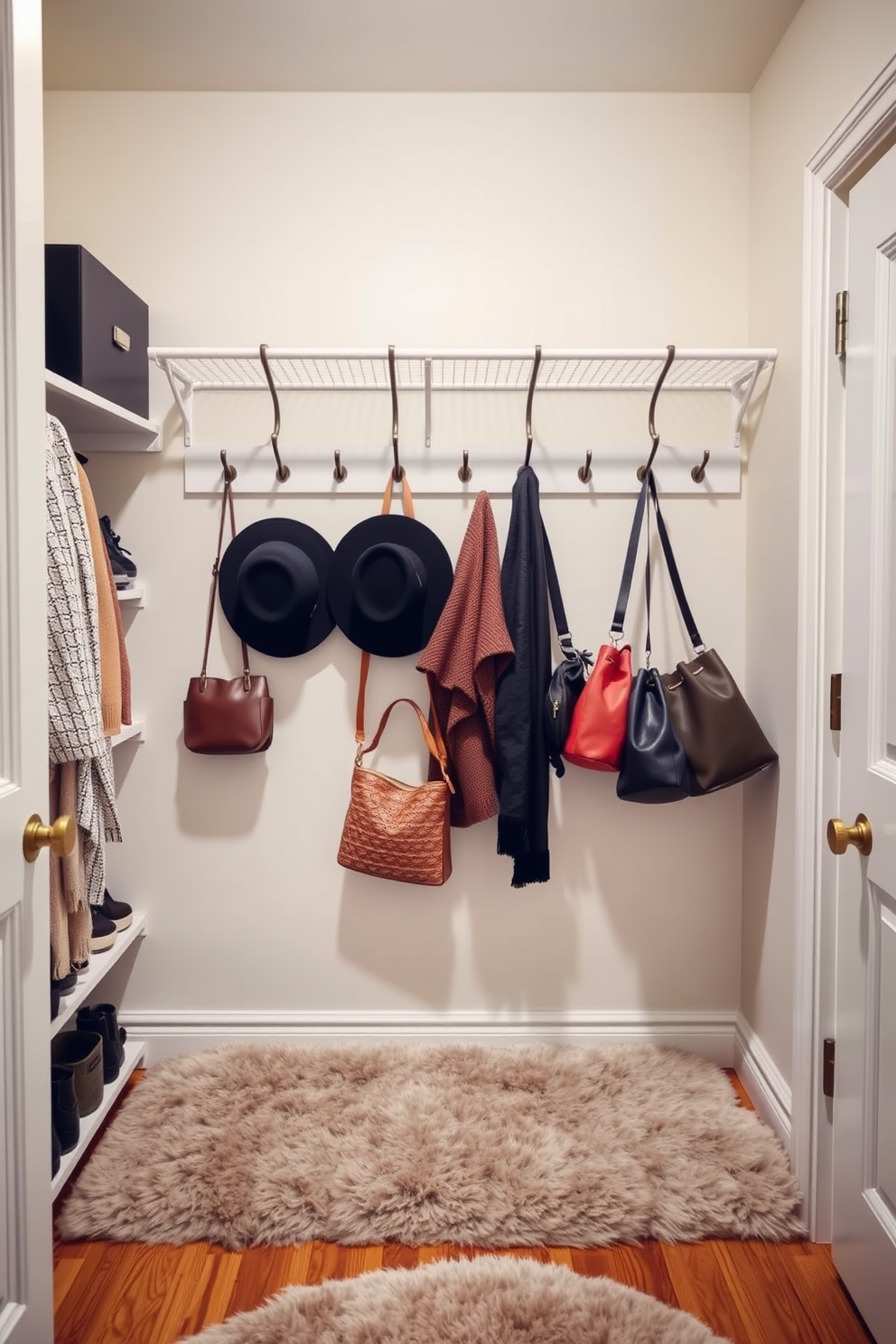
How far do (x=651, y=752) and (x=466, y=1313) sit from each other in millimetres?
1067

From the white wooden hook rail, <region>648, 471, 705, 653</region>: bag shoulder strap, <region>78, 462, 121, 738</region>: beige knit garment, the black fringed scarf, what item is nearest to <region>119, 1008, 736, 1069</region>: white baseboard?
the black fringed scarf

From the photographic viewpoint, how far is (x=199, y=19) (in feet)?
5.56

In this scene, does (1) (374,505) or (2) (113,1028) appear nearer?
(2) (113,1028)

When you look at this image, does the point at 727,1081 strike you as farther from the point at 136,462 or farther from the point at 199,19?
the point at 199,19

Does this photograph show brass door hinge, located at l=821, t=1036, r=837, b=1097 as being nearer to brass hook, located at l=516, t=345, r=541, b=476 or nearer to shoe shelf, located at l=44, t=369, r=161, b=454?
brass hook, located at l=516, t=345, r=541, b=476

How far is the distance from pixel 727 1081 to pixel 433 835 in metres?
0.93

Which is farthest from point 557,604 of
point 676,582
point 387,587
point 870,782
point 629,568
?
point 870,782

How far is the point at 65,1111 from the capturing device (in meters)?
1.50

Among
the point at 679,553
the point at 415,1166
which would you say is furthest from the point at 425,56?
the point at 415,1166

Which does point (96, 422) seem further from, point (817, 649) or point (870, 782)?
point (870, 782)

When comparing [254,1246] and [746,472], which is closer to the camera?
[254,1246]

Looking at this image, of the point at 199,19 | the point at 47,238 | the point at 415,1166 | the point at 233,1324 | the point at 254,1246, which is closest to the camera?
the point at 233,1324

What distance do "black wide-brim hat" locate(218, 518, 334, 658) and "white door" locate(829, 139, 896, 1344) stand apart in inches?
45.3

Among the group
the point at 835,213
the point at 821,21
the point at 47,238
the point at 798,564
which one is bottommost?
the point at 798,564
